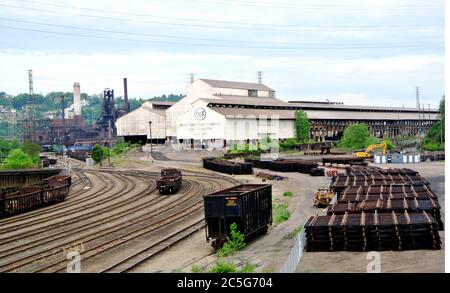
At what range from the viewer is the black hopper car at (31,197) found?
126ft

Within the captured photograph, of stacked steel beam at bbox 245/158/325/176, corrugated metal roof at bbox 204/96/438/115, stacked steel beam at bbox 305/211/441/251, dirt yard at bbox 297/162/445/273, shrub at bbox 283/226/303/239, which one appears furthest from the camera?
corrugated metal roof at bbox 204/96/438/115

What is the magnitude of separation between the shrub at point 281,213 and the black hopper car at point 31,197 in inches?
736

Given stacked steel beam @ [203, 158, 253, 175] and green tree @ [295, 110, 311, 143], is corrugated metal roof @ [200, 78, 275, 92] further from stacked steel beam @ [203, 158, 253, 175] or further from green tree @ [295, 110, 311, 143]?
stacked steel beam @ [203, 158, 253, 175]

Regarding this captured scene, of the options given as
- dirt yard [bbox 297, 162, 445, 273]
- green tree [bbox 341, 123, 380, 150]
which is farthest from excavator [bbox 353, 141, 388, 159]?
dirt yard [bbox 297, 162, 445, 273]

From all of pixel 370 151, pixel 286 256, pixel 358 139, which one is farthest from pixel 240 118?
pixel 286 256

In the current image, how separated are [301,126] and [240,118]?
16960 millimetres

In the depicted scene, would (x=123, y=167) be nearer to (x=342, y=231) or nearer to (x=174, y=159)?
(x=174, y=159)

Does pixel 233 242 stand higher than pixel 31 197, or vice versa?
pixel 31 197

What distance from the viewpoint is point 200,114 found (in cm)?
10938

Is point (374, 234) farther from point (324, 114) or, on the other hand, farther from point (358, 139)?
point (324, 114)

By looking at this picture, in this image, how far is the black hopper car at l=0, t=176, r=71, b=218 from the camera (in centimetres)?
3847

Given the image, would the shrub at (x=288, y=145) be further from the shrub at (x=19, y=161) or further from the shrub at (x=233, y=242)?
the shrub at (x=233, y=242)

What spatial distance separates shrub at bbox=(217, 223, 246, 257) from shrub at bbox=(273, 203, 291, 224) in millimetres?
7608
